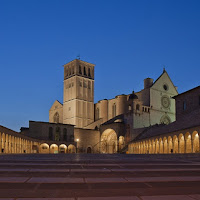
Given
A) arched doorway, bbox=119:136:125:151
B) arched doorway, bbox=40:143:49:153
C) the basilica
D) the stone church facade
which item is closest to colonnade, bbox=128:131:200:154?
the basilica

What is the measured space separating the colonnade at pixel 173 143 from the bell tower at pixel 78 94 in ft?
115

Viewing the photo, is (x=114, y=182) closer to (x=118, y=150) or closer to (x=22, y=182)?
(x=22, y=182)

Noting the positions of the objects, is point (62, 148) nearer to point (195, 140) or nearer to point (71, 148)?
point (71, 148)

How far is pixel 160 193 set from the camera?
12.2 ft

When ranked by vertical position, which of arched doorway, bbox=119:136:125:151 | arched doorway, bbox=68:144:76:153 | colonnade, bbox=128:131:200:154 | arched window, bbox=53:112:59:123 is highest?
arched window, bbox=53:112:59:123

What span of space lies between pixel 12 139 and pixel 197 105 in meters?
26.4

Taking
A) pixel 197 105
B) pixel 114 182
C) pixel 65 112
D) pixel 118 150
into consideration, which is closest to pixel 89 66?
pixel 65 112

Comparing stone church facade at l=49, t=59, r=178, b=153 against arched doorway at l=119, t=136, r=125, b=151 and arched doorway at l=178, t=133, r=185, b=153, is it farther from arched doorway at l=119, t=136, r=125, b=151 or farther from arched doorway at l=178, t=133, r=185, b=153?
arched doorway at l=178, t=133, r=185, b=153

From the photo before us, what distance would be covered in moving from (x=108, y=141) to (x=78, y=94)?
19330 mm

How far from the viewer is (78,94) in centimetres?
8506

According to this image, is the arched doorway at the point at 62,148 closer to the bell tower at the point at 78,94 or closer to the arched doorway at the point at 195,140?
the bell tower at the point at 78,94

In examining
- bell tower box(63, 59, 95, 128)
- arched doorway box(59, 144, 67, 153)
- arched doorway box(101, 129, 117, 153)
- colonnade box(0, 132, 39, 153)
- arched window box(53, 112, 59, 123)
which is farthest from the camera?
arched window box(53, 112, 59, 123)

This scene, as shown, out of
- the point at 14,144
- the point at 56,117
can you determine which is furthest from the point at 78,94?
the point at 14,144

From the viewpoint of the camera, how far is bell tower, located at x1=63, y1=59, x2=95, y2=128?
274 feet
